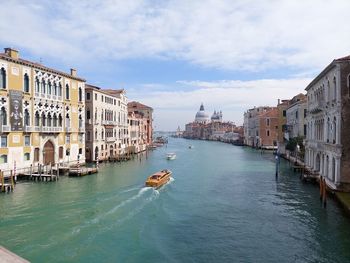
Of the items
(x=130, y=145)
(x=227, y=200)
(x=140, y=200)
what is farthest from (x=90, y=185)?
(x=130, y=145)

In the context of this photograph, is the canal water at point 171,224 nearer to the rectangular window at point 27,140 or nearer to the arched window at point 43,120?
the rectangular window at point 27,140

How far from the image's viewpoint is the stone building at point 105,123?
3950 centimetres

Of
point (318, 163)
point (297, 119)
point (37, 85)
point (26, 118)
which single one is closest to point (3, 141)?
point (26, 118)

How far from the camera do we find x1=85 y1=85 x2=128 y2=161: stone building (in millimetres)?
39500

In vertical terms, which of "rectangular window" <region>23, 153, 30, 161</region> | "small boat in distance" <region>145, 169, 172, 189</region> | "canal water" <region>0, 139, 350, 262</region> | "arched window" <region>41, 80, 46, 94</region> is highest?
"arched window" <region>41, 80, 46, 94</region>

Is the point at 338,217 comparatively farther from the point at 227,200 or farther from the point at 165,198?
the point at 165,198

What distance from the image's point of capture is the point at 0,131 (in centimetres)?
2375

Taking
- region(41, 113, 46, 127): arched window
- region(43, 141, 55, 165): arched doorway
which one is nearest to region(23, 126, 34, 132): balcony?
region(41, 113, 46, 127): arched window

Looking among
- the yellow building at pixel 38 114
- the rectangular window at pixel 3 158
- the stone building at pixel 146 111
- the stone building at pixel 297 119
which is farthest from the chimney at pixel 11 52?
the stone building at pixel 146 111

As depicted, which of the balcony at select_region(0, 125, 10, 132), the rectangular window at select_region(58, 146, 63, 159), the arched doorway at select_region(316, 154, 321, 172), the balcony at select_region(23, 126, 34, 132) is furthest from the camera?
the rectangular window at select_region(58, 146, 63, 159)

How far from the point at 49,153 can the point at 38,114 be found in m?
3.67

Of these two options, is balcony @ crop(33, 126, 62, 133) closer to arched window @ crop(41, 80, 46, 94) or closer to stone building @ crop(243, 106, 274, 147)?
arched window @ crop(41, 80, 46, 94)

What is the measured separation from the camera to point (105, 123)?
42.9m

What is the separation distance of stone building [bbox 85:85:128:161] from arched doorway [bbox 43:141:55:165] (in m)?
9.25
